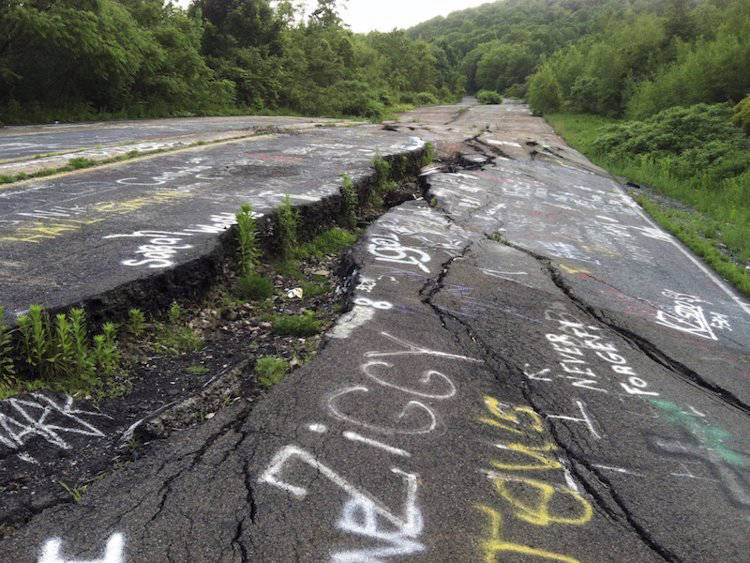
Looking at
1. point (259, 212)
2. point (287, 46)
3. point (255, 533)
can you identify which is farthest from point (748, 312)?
point (287, 46)

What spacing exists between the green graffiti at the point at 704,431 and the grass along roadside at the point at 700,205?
462 centimetres

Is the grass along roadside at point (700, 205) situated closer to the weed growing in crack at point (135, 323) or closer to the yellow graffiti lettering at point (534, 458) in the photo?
the yellow graffiti lettering at point (534, 458)

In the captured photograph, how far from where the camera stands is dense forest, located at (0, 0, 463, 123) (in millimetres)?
13398

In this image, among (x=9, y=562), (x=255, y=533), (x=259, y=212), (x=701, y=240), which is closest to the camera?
(x=9, y=562)

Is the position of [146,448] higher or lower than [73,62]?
lower

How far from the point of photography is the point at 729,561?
8.25ft

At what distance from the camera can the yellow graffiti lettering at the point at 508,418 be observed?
3281 millimetres

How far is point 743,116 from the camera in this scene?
15.8 meters

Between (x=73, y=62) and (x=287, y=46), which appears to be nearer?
(x=73, y=62)

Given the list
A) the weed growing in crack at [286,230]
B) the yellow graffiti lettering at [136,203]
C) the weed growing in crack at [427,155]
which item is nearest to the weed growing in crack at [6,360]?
the yellow graffiti lettering at [136,203]

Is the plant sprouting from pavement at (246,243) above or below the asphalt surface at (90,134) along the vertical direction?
below

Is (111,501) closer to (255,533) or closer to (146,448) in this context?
(146,448)

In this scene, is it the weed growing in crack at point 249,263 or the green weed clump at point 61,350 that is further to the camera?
the weed growing in crack at point 249,263

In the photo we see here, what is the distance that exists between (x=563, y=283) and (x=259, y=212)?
3.56 m
